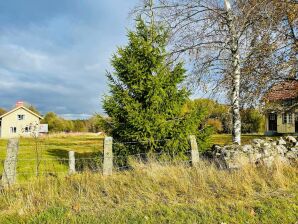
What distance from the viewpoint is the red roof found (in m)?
13.3

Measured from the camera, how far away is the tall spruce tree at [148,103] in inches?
410

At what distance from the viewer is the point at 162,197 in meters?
6.11

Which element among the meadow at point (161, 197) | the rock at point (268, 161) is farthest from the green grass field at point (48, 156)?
the rock at point (268, 161)

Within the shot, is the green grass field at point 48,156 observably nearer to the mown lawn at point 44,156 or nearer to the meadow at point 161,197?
the mown lawn at point 44,156

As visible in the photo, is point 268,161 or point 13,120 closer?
point 268,161

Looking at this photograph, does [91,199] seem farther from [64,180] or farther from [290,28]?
[290,28]

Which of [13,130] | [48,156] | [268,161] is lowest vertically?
[48,156]

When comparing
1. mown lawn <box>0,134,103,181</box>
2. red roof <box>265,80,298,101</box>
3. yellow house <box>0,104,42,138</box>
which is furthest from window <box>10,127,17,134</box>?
red roof <box>265,80,298,101</box>

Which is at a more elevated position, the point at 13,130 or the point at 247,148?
the point at 247,148

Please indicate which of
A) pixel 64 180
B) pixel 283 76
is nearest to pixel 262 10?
pixel 283 76

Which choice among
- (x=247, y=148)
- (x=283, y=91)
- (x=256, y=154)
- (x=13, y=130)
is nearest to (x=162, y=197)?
(x=256, y=154)

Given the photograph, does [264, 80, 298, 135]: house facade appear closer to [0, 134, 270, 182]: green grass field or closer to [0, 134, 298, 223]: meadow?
[0, 134, 270, 182]: green grass field

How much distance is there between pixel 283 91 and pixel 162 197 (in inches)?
395

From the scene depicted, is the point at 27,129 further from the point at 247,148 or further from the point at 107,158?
the point at 247,148
